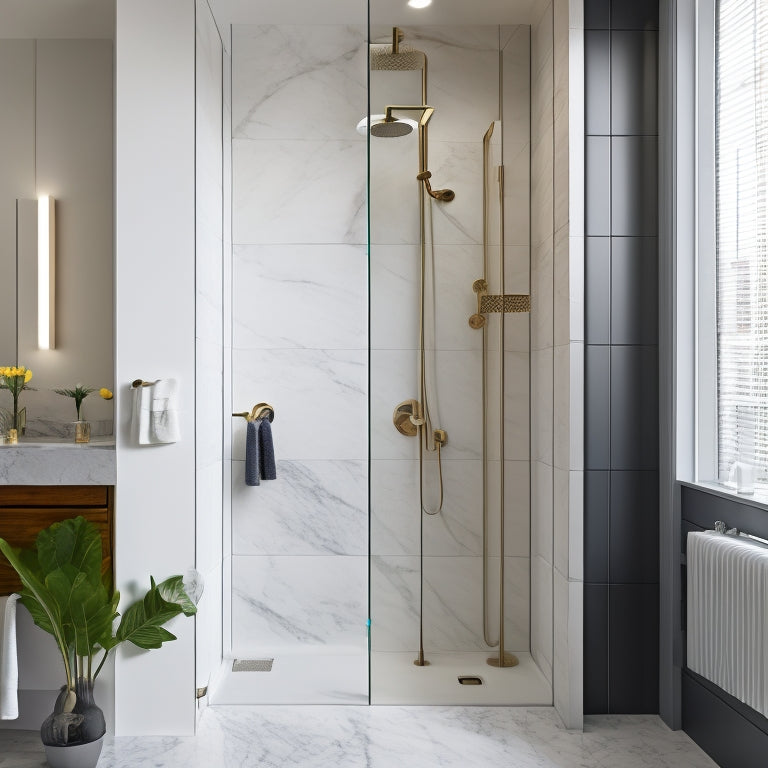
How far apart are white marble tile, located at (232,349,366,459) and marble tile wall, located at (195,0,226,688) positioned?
0.15 metres

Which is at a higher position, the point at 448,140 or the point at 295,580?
the point at 448,140

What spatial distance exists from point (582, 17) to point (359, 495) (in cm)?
206

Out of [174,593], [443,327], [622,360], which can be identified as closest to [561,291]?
[622,360]

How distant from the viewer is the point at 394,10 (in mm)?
2426

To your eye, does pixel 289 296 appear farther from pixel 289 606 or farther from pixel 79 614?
pixel 79 614

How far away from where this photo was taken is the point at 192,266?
2393mm

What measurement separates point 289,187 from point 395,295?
972 millimetres

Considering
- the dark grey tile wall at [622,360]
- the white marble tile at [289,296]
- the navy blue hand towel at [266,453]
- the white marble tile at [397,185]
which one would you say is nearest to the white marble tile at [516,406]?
the dark grey tile wall at [622,360]

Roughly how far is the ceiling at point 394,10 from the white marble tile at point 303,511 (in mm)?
1783

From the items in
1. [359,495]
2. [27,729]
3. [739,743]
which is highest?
[359,495]

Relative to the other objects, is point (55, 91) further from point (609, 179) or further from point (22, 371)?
point (609, 179)

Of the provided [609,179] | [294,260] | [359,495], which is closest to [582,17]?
[609,179]

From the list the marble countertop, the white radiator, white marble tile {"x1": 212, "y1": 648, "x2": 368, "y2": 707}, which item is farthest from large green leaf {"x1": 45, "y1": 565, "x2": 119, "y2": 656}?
the white radiator

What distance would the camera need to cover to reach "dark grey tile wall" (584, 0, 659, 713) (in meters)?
2.44
